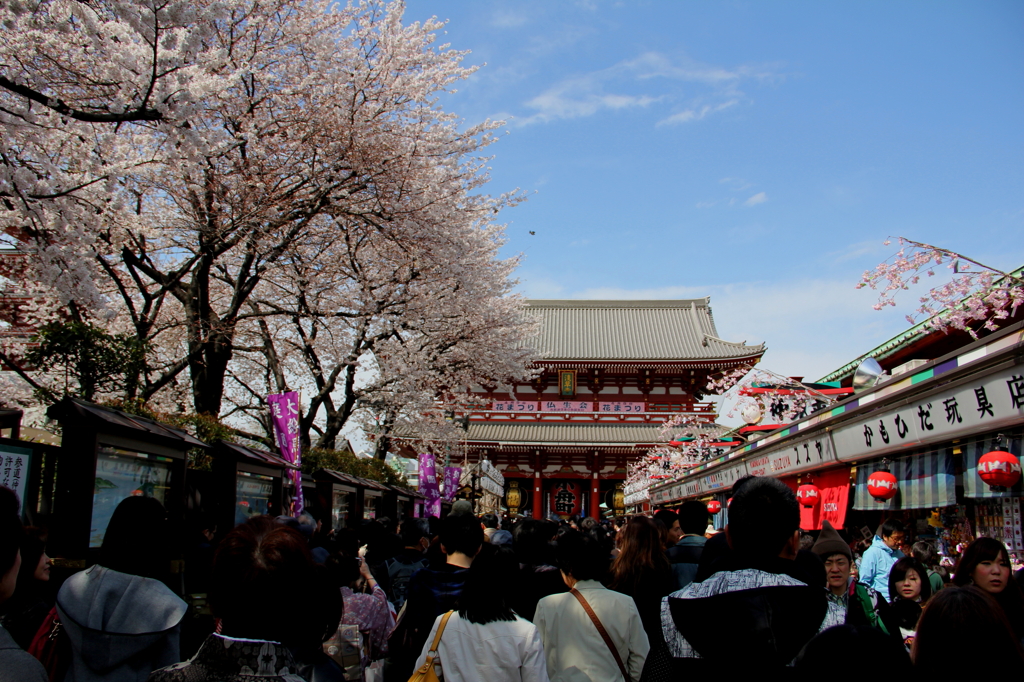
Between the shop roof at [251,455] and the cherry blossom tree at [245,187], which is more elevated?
the cherry blossom tree at [245,187]

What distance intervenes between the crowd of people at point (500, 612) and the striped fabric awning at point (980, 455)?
1975 mm

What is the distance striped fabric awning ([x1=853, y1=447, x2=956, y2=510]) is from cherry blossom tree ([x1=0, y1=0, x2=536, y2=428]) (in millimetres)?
8113

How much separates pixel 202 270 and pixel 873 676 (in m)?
11.0

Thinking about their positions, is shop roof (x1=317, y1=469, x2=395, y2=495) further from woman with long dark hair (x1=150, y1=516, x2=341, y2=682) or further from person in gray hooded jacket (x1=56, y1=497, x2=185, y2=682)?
woman with long dark hair (x1=150, y1=516, x2=341, y2=682)

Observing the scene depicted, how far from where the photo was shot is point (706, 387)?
3158 centimetres

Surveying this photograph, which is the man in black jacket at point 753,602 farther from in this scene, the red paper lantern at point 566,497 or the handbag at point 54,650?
the red paper lantern at point 566,497

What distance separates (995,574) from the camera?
13.3 feet

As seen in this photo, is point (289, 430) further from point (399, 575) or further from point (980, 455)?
point (980, 455)

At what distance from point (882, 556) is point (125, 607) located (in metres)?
6.16

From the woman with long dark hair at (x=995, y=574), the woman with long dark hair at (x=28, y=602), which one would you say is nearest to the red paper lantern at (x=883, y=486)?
the woman with long dark hair at (x=995, y=574)

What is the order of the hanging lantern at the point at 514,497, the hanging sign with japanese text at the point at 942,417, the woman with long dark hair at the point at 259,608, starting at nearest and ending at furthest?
the woman with long dark hair at the point at 259,608 < the hanging sign with japanese text at the point at 942,417 < the hanging lantern at the point at 514,497

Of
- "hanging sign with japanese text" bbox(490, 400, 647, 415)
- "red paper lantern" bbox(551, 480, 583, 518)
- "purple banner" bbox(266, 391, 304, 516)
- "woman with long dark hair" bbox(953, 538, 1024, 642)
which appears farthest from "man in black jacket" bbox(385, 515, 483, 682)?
"red paper lantern" bbox(551, 480, 583, 518)

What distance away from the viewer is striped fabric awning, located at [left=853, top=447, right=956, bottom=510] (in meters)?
7.53

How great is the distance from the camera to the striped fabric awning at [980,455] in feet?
21.1
